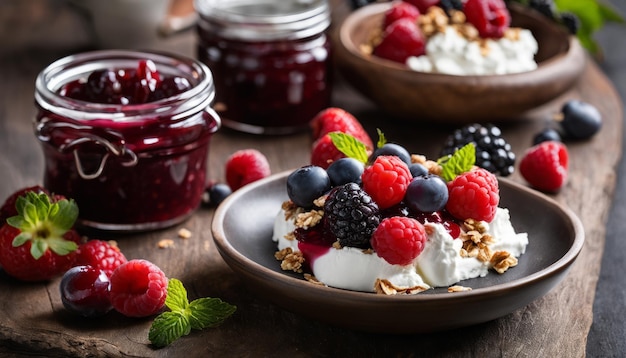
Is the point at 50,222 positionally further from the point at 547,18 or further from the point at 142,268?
the point at 547,18

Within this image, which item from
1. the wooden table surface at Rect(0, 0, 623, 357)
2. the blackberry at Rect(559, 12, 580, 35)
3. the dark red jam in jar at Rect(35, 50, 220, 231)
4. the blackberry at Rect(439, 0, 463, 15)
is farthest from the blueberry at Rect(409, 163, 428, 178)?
the blackberry at Rect(559, 12, 580, 35)

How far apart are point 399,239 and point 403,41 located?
1.22m

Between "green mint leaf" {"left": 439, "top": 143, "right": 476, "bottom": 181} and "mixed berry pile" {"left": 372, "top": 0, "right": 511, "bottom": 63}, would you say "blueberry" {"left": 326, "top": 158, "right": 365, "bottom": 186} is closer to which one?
"green mint leaf" {"left": 439, "top": 143, "right": 476, "bottom": 181}

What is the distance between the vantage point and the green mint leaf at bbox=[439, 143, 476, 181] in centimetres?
195

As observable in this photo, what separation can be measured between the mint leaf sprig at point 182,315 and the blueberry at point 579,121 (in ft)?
4.66

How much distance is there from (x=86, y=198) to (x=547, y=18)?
1.70 metres

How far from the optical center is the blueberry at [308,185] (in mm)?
1885

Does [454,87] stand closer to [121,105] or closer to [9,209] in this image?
[121,105]

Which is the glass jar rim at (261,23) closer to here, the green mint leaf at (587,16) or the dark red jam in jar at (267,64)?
the dark red jam in jar at (267,64)

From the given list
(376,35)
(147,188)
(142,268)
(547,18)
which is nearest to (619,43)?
(547,18)

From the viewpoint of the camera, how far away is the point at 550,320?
6.23ft

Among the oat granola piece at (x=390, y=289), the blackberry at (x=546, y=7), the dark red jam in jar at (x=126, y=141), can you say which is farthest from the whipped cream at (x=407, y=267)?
the blackberry at (x=546, y=7)

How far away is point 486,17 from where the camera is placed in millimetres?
2859

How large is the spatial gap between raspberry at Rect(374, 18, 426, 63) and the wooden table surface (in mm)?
223
